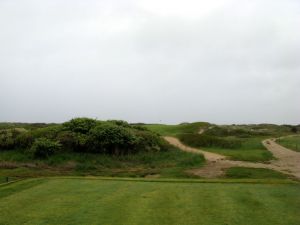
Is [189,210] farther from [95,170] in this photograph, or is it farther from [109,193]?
[95,170]

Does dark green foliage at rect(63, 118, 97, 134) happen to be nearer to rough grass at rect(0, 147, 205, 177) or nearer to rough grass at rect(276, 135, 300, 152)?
rough grass at rect(0, 147, 205, 177)

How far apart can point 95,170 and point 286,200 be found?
15.5 m

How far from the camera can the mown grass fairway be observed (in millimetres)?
9578

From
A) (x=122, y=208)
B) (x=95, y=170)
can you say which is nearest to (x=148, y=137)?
(x=95, y=170)

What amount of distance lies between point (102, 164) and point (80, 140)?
3778mm

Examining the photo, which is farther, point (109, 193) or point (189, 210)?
point (109, 193)

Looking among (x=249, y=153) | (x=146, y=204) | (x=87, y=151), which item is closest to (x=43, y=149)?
(x=87, y=151)

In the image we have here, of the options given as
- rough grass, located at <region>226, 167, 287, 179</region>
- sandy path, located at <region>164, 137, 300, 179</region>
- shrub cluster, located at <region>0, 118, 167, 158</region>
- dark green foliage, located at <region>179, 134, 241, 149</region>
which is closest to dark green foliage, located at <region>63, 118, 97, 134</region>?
shrub cluster, located at <region>0, 118, 167, 158</region>

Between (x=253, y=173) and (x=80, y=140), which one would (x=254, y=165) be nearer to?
(x=253, y=173)

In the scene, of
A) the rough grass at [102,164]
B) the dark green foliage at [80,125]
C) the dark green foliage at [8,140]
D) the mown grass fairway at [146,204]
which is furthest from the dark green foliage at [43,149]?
the mown grass fairway at [146,204]

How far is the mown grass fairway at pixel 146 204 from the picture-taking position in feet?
31.4

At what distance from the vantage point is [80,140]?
29969mm

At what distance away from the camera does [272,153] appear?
33438mm

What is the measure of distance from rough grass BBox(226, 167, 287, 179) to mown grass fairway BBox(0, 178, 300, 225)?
6560 millimetres
